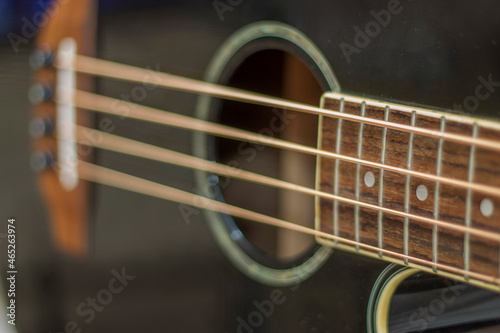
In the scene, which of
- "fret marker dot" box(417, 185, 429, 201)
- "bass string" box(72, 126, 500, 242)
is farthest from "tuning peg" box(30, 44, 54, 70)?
"fret marker dot" box(417, 185, 429, 201)

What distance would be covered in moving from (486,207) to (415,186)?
0.20 ft

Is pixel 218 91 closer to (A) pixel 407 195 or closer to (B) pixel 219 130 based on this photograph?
(B) pixel 219 130

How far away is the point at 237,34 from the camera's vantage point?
0.62 meters

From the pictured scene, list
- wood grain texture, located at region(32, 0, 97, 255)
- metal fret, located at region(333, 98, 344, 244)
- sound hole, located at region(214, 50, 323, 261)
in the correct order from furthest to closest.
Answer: wood grain texture, located at region(32, 0, 97, 255) → sound hole, located at region(214, 50, 323, 261) → metal fret, located at region(333, 98, 344, 244)

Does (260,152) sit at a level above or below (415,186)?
above

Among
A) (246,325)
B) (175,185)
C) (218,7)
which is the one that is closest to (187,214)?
(175,185)

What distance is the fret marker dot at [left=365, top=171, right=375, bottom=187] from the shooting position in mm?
485

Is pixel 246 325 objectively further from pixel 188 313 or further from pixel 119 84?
pixel 119 84

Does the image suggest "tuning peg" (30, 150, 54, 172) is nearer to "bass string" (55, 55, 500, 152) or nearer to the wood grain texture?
the wood grain texture

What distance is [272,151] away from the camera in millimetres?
729

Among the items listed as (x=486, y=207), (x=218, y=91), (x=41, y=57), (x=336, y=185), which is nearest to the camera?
(x=486, y=207)

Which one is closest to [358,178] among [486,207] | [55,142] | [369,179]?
[369,179]

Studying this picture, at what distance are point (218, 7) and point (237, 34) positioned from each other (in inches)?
1.9

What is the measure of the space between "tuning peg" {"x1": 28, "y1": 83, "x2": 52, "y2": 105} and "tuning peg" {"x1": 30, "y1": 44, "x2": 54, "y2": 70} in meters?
0.03
